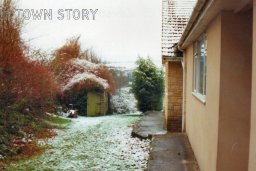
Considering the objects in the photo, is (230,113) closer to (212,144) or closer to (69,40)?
(212,144)

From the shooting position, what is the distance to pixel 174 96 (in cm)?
1258

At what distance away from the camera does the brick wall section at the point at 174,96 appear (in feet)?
41.1

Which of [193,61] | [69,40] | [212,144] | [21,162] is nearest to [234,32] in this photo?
[212,144]

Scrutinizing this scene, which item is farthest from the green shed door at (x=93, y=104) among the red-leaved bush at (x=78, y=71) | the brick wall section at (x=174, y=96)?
the brick wall section at (x=174, y=96)

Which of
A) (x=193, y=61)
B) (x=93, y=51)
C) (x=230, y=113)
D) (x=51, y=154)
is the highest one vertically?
(x=93, y=51)

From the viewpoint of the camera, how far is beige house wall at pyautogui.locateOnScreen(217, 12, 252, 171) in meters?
4.36

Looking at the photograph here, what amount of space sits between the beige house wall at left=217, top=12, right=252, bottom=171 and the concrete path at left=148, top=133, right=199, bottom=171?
8.48 ft

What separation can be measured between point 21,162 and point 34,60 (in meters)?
4.49

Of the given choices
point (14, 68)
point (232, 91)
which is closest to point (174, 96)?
point (14, 68)

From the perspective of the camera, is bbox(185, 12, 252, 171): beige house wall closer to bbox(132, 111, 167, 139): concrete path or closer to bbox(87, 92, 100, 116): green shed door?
bbox(132, 111, 167, 139): concrete path

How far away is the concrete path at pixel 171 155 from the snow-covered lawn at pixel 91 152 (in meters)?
0.44

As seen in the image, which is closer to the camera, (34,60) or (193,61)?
(193,61)

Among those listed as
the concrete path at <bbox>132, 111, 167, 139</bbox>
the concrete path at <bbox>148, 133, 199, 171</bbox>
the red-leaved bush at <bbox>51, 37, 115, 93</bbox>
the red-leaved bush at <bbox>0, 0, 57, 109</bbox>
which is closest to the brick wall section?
the concrete path at <bbox>132, 111, 167, 139</bbox>

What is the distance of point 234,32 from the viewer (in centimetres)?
442
